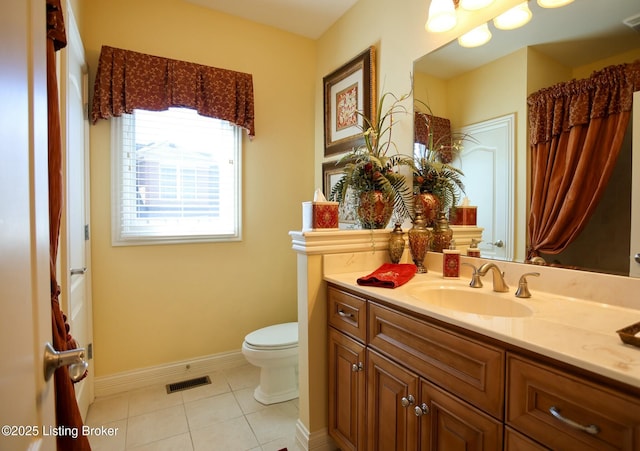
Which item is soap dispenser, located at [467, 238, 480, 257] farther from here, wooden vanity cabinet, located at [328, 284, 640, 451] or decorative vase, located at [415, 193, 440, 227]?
wooden vanity cabinet, located at [328, 284, 640, 451]

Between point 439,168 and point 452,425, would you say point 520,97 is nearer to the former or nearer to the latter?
point 439,168

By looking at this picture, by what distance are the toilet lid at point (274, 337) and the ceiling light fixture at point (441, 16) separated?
199cm

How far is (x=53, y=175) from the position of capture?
1.10m

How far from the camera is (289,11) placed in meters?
2.48

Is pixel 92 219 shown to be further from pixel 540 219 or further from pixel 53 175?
pixel 540 219

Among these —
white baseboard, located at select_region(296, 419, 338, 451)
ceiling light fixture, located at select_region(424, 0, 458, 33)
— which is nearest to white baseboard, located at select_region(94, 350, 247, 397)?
white baseboard, located at select_region(296, 419, 338, 451)

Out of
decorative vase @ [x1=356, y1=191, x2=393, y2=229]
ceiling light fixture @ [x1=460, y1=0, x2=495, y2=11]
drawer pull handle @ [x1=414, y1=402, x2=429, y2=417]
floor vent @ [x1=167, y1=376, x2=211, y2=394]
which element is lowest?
floor vent @ [x1=167, y1=376, x2=211, y2=394]

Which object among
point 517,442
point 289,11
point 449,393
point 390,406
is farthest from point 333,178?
point 517,442

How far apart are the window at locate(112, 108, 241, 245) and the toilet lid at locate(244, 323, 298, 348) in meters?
0.80

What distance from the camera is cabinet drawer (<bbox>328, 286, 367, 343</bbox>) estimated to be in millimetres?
1394

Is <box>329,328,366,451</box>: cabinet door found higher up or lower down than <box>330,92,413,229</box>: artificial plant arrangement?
lower down

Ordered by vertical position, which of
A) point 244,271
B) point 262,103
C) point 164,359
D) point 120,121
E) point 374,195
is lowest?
point 164,359

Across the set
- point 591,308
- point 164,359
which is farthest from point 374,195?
point 164,359

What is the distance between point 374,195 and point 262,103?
1.48m
